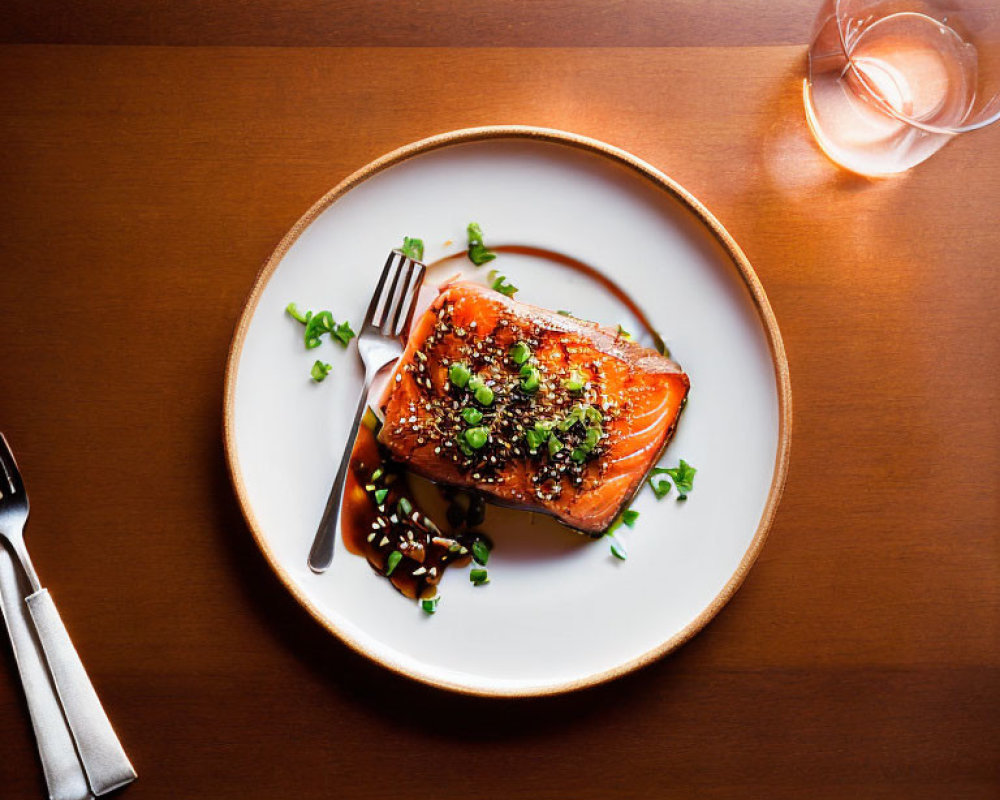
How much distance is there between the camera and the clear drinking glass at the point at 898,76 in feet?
5.54

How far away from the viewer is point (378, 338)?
1641mm

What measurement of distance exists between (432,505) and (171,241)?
35.1 inches

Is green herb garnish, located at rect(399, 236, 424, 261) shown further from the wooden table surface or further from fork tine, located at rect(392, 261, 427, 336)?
the wooden table surface

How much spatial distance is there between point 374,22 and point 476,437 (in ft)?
3.40

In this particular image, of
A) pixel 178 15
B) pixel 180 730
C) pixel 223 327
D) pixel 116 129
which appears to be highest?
pixel 178 15

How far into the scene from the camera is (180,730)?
1723 mm

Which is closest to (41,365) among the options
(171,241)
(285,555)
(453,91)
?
(171,241)

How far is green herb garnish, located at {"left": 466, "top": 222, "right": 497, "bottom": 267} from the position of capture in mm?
1628

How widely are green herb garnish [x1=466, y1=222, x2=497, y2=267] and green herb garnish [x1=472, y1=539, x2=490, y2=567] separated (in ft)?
2.13

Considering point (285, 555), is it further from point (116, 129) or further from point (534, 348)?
point (116, 129)

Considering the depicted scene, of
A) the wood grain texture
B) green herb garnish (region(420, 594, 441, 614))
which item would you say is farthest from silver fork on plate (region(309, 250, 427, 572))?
the wood grain texture

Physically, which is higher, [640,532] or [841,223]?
[841,223]

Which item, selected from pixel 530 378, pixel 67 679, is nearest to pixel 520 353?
pixel 530 378

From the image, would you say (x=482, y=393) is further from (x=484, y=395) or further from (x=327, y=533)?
(x=327, y=533)
